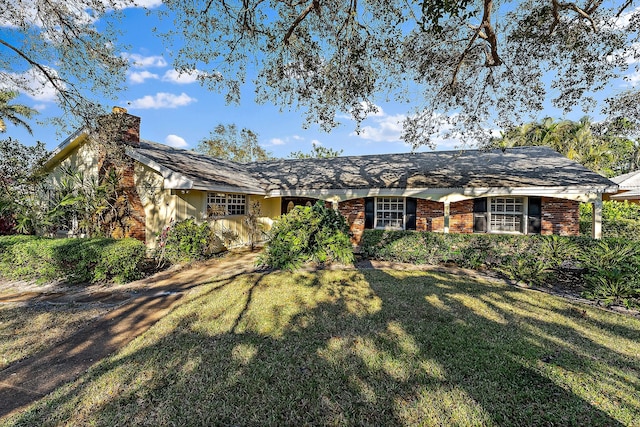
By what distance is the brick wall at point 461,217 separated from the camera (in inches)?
476

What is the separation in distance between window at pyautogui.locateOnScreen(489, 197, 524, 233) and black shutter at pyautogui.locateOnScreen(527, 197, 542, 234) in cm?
28

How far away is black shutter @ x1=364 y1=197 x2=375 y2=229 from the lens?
13375mm

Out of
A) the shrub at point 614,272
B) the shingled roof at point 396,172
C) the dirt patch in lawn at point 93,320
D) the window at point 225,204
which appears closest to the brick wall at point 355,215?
the shingled roof at point 396,172

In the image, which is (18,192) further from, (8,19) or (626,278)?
(626,278)

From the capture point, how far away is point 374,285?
710 centimetres

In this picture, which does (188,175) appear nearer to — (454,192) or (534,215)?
(454,192)

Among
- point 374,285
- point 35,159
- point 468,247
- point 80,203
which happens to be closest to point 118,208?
point 80,203

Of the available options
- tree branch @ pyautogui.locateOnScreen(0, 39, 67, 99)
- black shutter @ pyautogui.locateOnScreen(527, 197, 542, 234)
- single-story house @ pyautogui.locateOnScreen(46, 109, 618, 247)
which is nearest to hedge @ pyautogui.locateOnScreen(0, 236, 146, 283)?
single-story house @ pyautogui.locateOnScreen(46, 109, 618, 247)

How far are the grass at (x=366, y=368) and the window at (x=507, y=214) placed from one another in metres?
6.35

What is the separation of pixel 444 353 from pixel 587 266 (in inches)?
236

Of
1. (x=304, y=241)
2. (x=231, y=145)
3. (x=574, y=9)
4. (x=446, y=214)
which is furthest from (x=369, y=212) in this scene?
(x=231, y=145)

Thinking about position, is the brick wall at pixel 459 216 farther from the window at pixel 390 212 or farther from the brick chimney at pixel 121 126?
the brick chimney at pixel 121 126

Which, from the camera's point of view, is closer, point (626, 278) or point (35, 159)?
point (626, 278)

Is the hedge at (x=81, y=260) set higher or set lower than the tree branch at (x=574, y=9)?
lower
